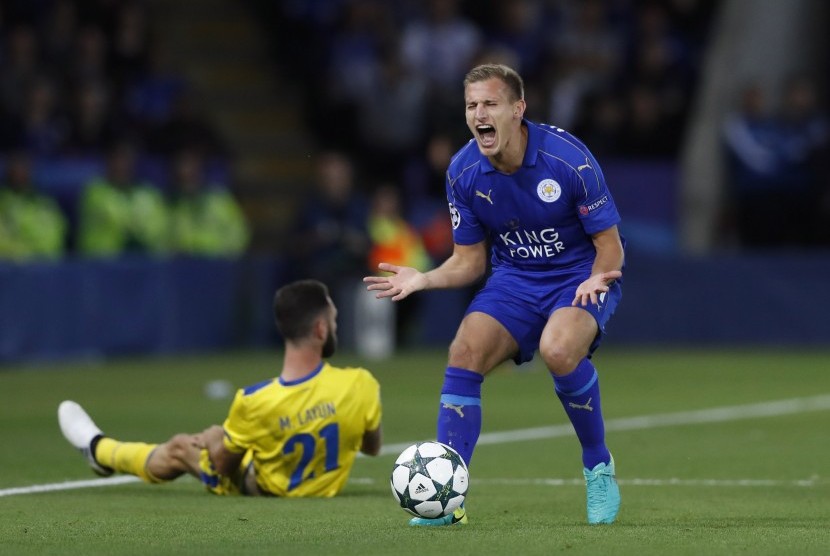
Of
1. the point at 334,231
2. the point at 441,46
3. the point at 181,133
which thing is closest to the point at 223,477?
the point at 334,231

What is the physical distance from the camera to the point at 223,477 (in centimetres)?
907

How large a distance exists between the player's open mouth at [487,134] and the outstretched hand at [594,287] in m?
0.73

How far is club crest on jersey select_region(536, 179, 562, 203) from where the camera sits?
25.7ft

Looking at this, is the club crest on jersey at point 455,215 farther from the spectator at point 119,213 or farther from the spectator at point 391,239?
the spectator at point 391,239

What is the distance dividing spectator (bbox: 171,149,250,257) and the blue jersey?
39.8 feet

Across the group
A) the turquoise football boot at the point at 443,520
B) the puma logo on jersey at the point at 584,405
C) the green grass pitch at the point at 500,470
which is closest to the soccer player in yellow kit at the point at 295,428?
the green grass pitch at the point at 500,470

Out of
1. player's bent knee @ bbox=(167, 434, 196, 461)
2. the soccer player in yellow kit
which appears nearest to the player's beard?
the soccer player in yellow kit

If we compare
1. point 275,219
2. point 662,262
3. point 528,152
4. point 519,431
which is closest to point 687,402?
point 519,431

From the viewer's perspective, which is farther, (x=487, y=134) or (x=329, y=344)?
(x=329, y=344)

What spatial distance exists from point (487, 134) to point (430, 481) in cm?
152

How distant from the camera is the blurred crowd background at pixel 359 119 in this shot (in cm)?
2017

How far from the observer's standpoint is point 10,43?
20.9 meters

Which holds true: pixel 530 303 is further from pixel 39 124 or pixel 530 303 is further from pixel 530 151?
pixel 39 124

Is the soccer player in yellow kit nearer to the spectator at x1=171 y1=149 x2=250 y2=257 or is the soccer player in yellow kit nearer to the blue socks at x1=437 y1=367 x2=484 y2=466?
the blue socks at x1=437 y1=367 x2=484 y2=466
